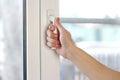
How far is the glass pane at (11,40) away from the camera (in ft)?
3.31

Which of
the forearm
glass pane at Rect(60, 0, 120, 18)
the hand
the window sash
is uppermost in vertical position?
glass pane at Rect(60, 0, 120, 18)

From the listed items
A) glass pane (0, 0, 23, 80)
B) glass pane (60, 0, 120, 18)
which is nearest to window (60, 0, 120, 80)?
glass pane (60, 0, 120, 18)

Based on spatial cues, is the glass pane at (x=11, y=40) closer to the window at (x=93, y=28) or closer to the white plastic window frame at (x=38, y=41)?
the white plastic window frame at (x=38, y=41)

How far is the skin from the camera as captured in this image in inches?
40.2

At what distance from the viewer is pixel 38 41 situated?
103 centimetres

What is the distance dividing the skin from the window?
0.24 ft

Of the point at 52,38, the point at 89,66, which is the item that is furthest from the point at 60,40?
the point at 89,66

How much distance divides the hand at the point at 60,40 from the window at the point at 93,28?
0.07 m

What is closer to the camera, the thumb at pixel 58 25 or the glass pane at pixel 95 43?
the thumb at pixel 58 25

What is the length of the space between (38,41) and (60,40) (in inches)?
4.0

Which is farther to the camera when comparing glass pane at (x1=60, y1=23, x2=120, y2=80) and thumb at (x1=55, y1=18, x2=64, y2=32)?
glass pane at (x1=60, y1=23, x2=120, y2=80)

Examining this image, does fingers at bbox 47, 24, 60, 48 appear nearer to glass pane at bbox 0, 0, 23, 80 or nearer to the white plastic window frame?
the white plastic window frame

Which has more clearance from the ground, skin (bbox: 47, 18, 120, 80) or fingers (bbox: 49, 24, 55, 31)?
fingers (bbox: 49, 24, 55, 31)

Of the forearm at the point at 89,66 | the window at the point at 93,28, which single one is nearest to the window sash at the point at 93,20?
the window at the point at 93,28
